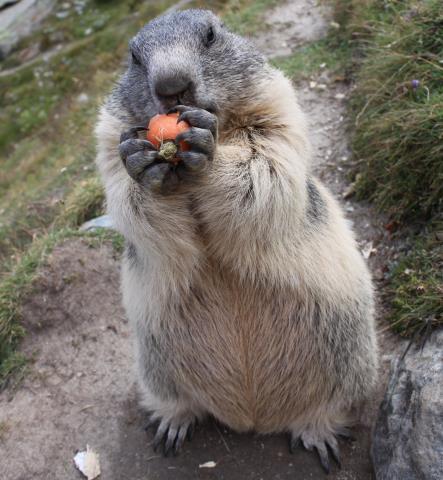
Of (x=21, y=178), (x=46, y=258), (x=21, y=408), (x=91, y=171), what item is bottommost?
(x=21, y=178)

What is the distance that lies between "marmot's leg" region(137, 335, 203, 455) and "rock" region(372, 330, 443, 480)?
1485 millimetres

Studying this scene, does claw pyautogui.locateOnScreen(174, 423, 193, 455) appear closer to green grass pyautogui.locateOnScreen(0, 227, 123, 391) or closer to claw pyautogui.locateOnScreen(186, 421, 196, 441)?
claw pyautogui.locateOnScreen(186, 421, 196, 441)

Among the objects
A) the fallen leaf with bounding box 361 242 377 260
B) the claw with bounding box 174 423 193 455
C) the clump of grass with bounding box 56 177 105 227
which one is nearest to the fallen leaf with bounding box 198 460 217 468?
the claw with bounding box 174 423 193 455

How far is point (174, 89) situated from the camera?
10.3 feet

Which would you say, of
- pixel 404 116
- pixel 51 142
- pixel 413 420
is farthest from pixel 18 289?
pixel 51 142

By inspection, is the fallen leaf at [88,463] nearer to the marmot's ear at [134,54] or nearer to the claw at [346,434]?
the claw at [346,434]

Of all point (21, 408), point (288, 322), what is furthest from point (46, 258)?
point (288, 322)

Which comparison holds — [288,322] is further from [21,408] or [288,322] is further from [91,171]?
[91,171]

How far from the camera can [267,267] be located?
3480mm

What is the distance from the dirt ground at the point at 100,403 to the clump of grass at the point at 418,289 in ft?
1.05

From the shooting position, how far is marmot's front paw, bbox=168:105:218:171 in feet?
9.53

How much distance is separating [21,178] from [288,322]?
11256 millimetres

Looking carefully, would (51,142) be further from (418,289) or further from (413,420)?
(413,420)

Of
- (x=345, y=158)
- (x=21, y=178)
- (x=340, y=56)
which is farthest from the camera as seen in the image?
(x=21, y=178)
